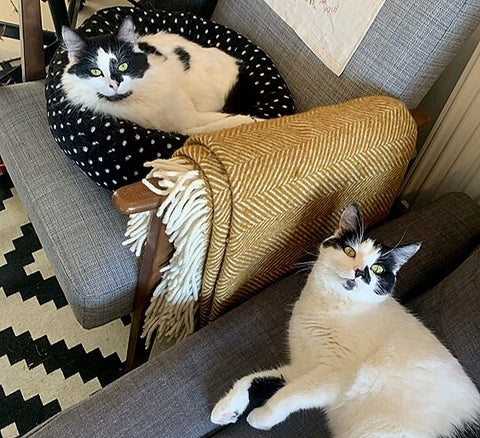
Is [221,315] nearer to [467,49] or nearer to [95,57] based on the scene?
[95,57]

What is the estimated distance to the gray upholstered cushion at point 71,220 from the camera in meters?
1.09

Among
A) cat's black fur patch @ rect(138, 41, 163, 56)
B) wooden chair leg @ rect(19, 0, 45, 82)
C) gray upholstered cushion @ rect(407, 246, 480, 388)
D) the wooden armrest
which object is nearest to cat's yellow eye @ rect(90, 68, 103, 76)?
cat's black fur patch @ rect(138, 41, 163, 56)

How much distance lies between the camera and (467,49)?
4.33 feet

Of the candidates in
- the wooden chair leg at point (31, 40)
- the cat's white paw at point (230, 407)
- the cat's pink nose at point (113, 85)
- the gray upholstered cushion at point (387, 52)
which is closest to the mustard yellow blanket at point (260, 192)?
the gray upholstered cushion at point (387, 52)

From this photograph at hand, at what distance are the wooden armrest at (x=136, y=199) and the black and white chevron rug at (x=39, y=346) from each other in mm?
653

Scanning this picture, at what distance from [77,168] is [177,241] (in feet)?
1.32

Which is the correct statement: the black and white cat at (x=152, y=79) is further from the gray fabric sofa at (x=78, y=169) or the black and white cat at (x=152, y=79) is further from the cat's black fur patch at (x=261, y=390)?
the cat's black fur patch at (x=261, y=390)

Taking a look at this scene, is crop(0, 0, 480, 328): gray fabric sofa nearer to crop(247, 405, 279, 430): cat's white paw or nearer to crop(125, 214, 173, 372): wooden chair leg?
crop(125, 214, 173, 372): wooden chair leg

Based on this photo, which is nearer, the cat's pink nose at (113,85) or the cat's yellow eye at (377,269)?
the cat's yellow eye at (377,269)

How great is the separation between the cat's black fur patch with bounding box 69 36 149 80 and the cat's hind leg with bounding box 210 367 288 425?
0.70 meters

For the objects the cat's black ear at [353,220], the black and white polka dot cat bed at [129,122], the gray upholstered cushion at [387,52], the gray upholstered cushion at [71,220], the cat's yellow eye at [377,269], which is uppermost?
the gray upholstered cushion at [387,52]

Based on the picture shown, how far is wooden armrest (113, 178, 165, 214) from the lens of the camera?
850 mm

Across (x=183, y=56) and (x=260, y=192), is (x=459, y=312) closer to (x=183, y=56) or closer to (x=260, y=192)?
(x=260, y=192)

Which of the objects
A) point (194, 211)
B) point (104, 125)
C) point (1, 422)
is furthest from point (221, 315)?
point (1, 422)
